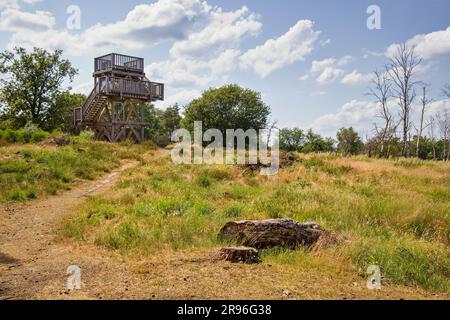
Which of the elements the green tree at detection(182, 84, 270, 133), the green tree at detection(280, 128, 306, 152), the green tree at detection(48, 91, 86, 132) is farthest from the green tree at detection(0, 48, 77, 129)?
the green tree at detection(280, 128, 306, 152)

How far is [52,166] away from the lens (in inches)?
622

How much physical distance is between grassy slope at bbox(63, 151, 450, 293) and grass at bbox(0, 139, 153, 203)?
→ 2089 millimetres

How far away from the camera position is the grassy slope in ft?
22.1

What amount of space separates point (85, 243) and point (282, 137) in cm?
6984

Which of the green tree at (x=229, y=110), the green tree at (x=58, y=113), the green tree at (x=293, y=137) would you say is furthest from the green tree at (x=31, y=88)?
the green tree at (x=293, y=137)

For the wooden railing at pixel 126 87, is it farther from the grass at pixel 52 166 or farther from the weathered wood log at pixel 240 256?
the weathered wood log at pixel 240 256

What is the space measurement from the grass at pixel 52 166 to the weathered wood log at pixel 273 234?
761 cm

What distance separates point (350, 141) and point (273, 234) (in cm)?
7683

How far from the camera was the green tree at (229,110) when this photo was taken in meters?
47.1

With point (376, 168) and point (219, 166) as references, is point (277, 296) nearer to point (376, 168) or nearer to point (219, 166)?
point (219, 166)

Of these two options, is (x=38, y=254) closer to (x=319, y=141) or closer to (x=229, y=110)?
(x=229, y=110)

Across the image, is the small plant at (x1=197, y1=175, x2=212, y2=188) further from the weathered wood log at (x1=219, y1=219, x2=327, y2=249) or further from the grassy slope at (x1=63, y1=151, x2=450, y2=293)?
the weathered wood log at (x1=219, y1=219, x2=327, y2=249)

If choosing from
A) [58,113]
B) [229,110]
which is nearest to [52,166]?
[58,113]
